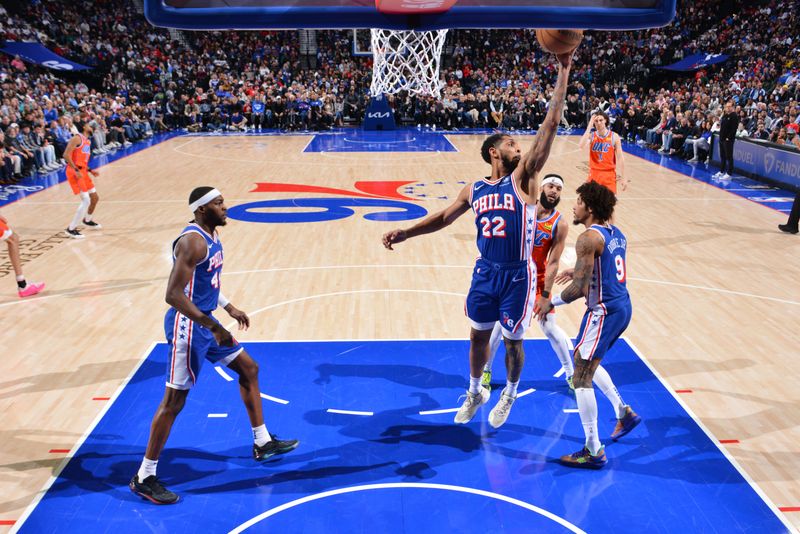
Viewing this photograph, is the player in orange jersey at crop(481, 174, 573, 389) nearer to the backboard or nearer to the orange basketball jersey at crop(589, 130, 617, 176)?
the backboard

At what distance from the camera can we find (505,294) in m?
4.71

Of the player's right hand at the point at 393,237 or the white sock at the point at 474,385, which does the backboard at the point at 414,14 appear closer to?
the player's right hand at the point at 393,237

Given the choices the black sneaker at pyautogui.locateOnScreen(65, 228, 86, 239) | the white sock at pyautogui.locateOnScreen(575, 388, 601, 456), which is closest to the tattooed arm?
the white sock at pyautogui.locateOnScreen(575, 388, 601, 456)

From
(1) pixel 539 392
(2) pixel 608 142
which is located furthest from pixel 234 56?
(1) pixel 539 392

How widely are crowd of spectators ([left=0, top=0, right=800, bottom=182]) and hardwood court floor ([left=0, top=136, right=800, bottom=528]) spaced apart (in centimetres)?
682

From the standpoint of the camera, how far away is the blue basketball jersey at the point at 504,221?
15.0 feet

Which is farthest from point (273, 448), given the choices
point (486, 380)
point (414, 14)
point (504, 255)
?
point (414, 14)

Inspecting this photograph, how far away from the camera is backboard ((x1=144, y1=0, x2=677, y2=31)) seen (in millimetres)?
3523

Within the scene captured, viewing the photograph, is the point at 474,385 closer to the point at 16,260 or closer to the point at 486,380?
the point at 486,380

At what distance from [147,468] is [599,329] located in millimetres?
2876

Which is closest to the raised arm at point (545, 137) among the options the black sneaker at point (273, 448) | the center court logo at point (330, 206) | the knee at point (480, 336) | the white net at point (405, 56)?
the knee at point (480, 336)

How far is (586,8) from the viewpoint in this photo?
352 centimetres

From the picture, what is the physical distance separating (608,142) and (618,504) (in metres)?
5.64

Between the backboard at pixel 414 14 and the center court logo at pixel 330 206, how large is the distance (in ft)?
25.7
